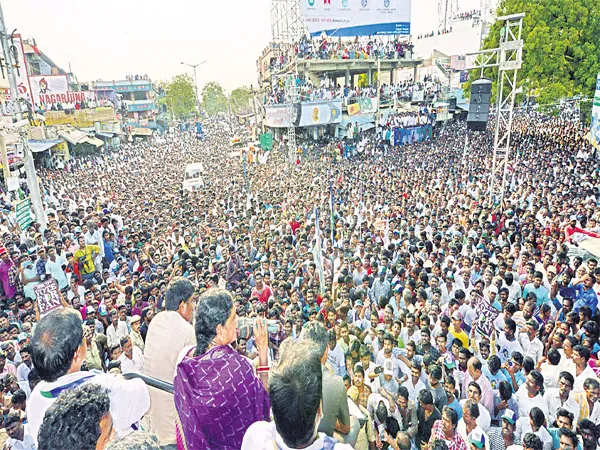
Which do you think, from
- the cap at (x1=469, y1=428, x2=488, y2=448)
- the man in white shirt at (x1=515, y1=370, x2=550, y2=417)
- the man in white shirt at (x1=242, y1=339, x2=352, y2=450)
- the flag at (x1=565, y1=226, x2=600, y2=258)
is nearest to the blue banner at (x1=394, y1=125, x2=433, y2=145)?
the flag at (x1=565, y1=226, x2=600, y2=258)

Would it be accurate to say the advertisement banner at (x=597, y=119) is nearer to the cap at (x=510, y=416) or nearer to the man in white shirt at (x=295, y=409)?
the cap at (x=510, y=416)

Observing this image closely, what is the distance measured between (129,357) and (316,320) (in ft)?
6.65

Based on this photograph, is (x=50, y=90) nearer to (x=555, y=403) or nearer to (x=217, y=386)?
(x=217, y=386)

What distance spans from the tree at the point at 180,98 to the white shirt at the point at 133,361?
6765cm

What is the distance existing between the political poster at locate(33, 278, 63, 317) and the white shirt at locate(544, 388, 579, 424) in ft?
17.7

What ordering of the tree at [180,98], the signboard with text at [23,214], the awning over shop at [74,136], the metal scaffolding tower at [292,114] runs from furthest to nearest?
the tree at [180,98], the awning over shop at [74,136], the metal scaffolding tower at [292,114], the signboard with text at [23,214]

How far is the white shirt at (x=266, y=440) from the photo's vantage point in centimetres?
130

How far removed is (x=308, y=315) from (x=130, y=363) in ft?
7.21

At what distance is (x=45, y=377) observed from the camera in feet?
5.74

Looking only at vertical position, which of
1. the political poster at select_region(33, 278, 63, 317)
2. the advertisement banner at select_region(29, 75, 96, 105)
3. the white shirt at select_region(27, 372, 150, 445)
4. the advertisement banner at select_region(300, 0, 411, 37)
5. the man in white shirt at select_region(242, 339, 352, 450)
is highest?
the advertisement banner at select_region(300, 0, 411, 37)

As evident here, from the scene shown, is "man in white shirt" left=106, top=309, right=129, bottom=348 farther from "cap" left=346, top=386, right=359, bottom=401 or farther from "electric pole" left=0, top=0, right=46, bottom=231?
"electric pole" left=0, top=0, right=46, bottom=231

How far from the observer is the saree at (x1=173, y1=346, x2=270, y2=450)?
169cm

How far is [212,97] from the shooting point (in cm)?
9656

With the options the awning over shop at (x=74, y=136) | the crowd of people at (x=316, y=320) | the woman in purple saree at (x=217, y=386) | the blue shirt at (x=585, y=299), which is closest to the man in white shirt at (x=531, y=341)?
the crowd of people at (x=316, y=320)
